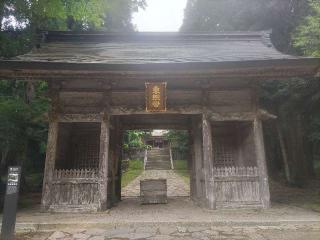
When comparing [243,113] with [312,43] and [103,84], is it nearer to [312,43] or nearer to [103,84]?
[312,43]

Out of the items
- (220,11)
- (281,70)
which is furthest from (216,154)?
(220,11)

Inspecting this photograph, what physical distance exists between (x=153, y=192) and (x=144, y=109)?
381 centimetres

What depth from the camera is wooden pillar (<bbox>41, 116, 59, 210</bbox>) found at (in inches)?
339

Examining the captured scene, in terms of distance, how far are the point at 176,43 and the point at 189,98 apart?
4.33 metres

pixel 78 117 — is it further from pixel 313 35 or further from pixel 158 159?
pixel 158 159

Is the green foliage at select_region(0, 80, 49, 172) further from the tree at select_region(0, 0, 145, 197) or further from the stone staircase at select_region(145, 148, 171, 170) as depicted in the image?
the stone staircase at select_region(145, 148, 171, 170)

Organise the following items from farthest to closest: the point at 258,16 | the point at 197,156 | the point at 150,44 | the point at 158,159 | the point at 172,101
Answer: the point at 158,159 < the point at 258,16 < the point at 150,44 < the point at 197,156 < the point at 172,101

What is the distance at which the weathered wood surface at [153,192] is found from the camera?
438 inches

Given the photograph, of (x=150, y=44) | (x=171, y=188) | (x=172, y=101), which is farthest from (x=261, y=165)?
(x=171, y=188)

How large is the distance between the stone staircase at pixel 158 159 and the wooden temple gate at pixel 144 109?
1965 centimetres

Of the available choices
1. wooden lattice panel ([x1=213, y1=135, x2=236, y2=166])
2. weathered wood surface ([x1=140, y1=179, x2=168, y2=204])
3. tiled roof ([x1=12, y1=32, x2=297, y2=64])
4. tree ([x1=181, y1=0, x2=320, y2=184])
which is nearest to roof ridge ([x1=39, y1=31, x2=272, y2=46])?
tiled roof ([x1=12, y1=32, x2=297, y2=64])

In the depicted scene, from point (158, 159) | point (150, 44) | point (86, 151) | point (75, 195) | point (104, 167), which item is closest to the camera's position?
point (75, 195)

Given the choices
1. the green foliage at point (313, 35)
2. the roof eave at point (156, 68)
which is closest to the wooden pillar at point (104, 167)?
the roof eave at point (156, 68)

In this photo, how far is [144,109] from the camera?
9.16m
